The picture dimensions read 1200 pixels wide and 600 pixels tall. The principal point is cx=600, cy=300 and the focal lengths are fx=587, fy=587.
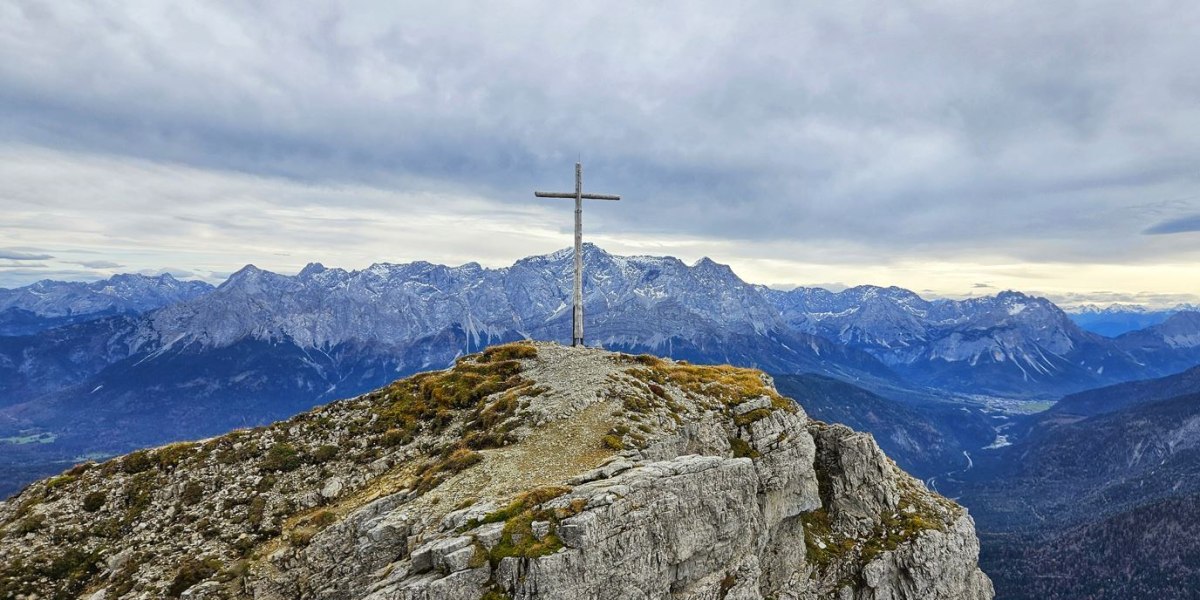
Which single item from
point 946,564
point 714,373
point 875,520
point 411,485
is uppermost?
point 714,373

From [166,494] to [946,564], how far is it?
44644 mm

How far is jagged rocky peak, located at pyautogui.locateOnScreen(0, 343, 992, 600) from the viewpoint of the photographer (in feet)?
73.1

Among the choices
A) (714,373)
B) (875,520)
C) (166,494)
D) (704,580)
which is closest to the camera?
(704,580)

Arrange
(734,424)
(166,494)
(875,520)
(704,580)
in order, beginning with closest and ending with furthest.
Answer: (704,580) < (166,494) < (734,424) < (875,520)

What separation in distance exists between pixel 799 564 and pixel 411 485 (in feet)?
70.0

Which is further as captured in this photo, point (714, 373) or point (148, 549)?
point (714, 373)

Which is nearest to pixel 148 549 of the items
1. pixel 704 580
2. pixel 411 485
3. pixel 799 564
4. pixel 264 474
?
pixel 264 474

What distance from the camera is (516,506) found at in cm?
2244

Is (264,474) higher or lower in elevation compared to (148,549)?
higher

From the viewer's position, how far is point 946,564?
1455 inches

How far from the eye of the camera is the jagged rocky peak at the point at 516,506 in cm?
2228

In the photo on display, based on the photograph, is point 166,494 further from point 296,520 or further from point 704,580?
point 704,580

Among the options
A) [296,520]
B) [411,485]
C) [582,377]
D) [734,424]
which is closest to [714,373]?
[734,424]

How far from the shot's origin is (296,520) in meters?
26.9
